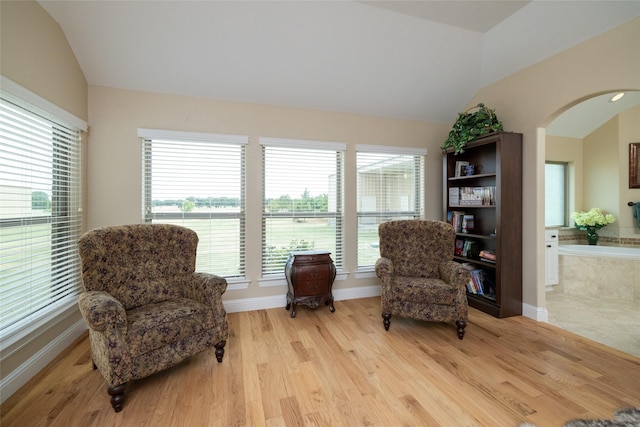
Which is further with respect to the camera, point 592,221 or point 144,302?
point 592,221

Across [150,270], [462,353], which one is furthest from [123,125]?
[462,353]

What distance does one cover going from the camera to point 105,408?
5.31 feet

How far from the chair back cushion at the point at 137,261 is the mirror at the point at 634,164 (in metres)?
6.09

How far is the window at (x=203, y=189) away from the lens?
2.91 metres

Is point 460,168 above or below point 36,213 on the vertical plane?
above

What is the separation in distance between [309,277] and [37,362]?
2.24 m

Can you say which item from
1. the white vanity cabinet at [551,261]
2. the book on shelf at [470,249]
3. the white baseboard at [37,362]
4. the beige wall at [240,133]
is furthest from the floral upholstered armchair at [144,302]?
the white vanity cabinet at [551,261]

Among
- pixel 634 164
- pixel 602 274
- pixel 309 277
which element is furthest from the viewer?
pixel 634 164

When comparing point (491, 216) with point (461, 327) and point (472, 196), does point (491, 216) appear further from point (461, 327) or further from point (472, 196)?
point (461, 327)

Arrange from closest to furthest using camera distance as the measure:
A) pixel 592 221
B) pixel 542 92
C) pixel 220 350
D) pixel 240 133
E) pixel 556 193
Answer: pixel 220 350, pixel 542 92, pixel 240 133, pixel 592 221, pixel 556 193

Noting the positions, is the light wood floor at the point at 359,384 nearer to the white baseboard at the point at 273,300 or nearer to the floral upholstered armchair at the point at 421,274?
the floral upholstered armchair at the point at 421,274

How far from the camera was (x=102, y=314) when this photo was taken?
157 cm

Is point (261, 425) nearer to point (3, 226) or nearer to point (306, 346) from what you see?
point (306, 346)

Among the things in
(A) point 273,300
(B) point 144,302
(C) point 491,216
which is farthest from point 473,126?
(B) point 144,302
